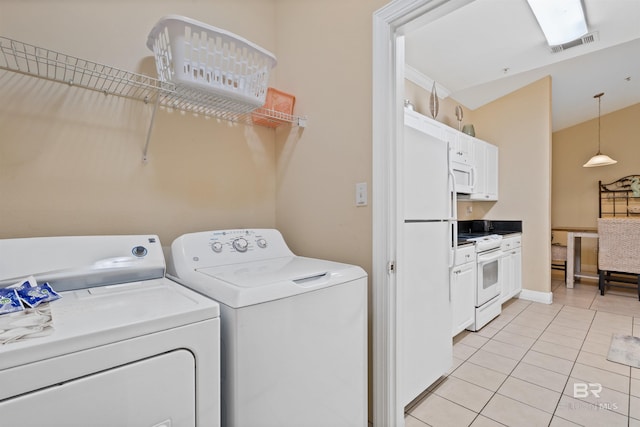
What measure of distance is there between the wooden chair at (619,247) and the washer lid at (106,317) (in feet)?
16.8

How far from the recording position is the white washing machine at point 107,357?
59cm

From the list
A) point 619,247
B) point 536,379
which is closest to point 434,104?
point 536,379

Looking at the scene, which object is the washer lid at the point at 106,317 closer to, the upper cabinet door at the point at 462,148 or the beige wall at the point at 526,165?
the upper cabinet door at the point at 462,148

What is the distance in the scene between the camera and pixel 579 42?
3000 millimetres

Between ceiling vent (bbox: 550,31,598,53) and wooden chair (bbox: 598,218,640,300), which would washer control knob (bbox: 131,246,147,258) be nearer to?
ceiling vent (bbox: 550,31,598,53)

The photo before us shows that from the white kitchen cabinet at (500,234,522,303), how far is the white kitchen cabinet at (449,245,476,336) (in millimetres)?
882

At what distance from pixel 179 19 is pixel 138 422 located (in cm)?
133

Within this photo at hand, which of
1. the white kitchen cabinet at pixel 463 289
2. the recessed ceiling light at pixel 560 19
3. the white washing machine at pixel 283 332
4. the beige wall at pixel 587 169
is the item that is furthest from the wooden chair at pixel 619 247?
the white washing machine at pixel 283 332

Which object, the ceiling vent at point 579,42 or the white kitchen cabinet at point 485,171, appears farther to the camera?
the white kitchen cabinet at point 485,171

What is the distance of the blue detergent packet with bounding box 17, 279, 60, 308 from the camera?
86cm

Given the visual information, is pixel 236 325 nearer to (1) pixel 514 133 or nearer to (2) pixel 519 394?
(2) pixel 519 394

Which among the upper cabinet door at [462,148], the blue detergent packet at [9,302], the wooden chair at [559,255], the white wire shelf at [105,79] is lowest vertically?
the wooden chair at [559,255]

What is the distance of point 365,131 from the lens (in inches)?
56.9

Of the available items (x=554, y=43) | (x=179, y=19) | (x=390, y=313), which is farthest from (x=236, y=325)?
(x=554, y=43)
